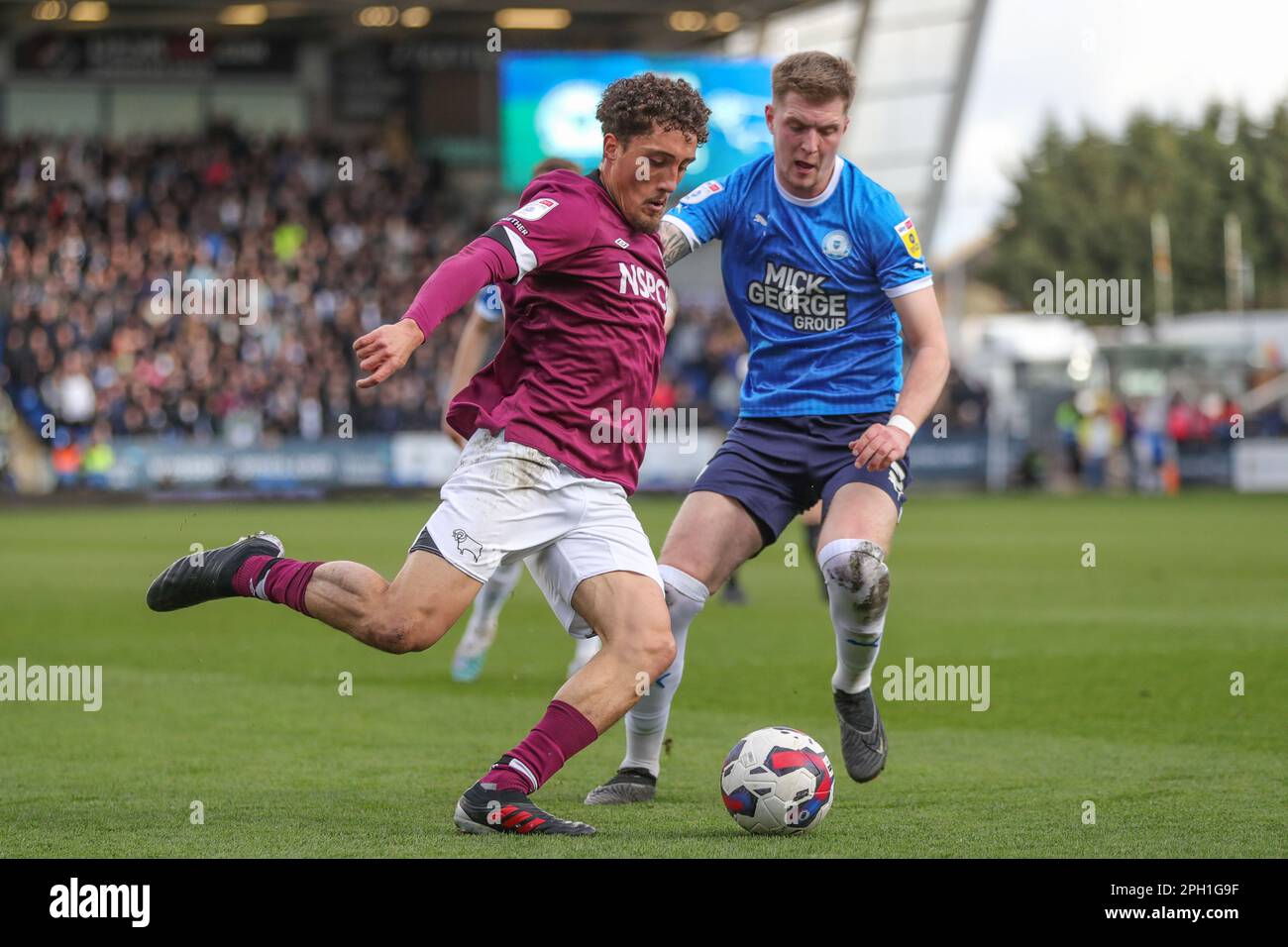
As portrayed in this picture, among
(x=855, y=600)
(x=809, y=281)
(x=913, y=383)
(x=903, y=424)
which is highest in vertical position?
(x=809, y=281)

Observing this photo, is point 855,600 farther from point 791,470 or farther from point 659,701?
point 659,701

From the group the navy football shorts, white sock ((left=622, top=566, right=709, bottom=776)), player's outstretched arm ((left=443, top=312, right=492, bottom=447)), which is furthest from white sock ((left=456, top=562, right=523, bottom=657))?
white sock ((left=622, top=566, right=709, bottom=776))

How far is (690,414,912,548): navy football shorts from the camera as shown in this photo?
687cm

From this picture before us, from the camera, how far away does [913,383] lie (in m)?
6.51

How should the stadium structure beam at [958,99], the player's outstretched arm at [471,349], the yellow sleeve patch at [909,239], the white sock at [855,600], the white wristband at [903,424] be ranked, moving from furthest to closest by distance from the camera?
the stadium structure beam at [958,99] → the player's outstretched arm at [471,349] → the yellow sleeve patch at [909,239] → the white sock at [855,600] → the white wristband at [903,424]

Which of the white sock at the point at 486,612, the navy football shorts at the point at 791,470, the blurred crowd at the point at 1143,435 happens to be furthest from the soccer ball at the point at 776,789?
the blurred crowd at the point at 1143,435

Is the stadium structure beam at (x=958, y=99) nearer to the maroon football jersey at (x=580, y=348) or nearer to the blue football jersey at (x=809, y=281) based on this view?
the blue football jersey at (x=809, y=281)

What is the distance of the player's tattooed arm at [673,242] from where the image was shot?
21.8 feet

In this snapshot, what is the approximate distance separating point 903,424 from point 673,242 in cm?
112

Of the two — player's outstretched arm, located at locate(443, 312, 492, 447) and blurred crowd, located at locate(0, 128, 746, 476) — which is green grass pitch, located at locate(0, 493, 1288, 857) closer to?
player's outstretched arm, located at locate(443, 312, 492, 447)

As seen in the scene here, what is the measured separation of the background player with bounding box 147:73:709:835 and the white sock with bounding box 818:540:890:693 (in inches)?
33.5

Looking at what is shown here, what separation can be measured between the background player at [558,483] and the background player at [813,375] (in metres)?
0.73

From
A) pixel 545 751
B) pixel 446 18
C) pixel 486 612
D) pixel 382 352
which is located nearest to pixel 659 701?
pixel 545 751
